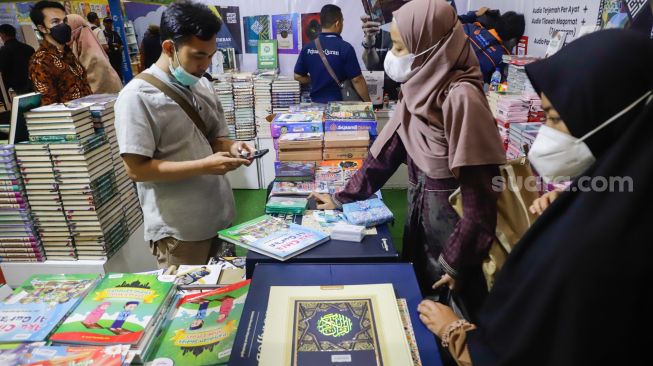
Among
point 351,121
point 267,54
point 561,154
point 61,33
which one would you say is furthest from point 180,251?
point 267,54

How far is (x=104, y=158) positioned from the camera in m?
2.40

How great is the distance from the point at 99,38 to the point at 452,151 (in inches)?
167

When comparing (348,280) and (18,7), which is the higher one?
(18,7)

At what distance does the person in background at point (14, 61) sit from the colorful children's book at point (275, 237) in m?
4.31

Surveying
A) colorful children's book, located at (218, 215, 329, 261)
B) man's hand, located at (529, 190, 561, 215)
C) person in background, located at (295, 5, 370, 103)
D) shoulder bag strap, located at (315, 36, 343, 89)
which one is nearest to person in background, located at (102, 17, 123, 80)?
person in background, located at (295, 5, 370, 103)

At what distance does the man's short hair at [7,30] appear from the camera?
4195mm

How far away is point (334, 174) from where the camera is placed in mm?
2314

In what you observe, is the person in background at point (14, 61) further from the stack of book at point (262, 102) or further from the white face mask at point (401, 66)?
the white face mask at point (401, 66)

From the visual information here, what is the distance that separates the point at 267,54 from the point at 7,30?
2670 millimetres

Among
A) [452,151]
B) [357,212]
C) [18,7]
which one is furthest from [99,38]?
[452,151]

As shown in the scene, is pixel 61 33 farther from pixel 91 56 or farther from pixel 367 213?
pixel 367 213

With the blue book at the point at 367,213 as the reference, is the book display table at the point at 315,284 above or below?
above

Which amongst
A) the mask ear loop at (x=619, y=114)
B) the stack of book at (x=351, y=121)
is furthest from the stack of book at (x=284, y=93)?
the mask ear loop at (x=619, y=114)

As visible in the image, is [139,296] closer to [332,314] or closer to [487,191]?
[332,314]
